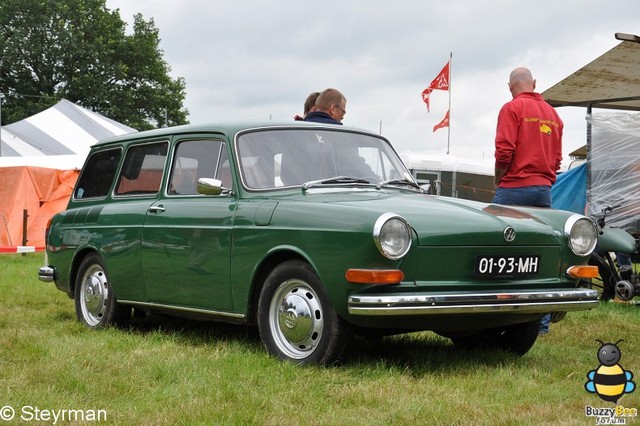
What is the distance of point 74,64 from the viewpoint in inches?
1738

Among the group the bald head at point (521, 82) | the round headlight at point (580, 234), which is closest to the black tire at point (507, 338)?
the round headlight at point (580, 234)

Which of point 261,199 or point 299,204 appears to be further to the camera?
point 261,199

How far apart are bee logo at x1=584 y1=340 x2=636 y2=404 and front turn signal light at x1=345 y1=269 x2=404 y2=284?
1061 millimetres

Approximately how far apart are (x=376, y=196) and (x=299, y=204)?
1.71ft

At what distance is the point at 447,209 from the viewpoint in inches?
202

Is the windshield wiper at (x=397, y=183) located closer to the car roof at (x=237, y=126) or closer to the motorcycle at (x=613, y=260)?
the car roof at (x=237, y=126)

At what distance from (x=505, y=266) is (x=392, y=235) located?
76 centimetres

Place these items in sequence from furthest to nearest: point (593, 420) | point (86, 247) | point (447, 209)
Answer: point (86, 247) → point (447, 209) → point (593, 420)

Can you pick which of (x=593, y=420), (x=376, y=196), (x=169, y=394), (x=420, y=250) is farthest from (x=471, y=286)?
(x=169, y=394)

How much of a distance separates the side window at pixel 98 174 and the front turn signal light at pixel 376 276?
3178 mm

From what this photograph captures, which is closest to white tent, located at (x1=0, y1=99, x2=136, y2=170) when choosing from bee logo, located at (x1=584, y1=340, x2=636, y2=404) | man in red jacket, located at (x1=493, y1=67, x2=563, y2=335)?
man in red jacket, located at (x1=493, y1=67, x2=563, y2=335)

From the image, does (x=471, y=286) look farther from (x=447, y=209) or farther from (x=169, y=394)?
(x=169, y=394)

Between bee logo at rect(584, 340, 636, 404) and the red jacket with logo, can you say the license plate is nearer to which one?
bee logo at rect(584, 340, 636, 404)

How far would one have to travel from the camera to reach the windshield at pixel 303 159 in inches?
227
